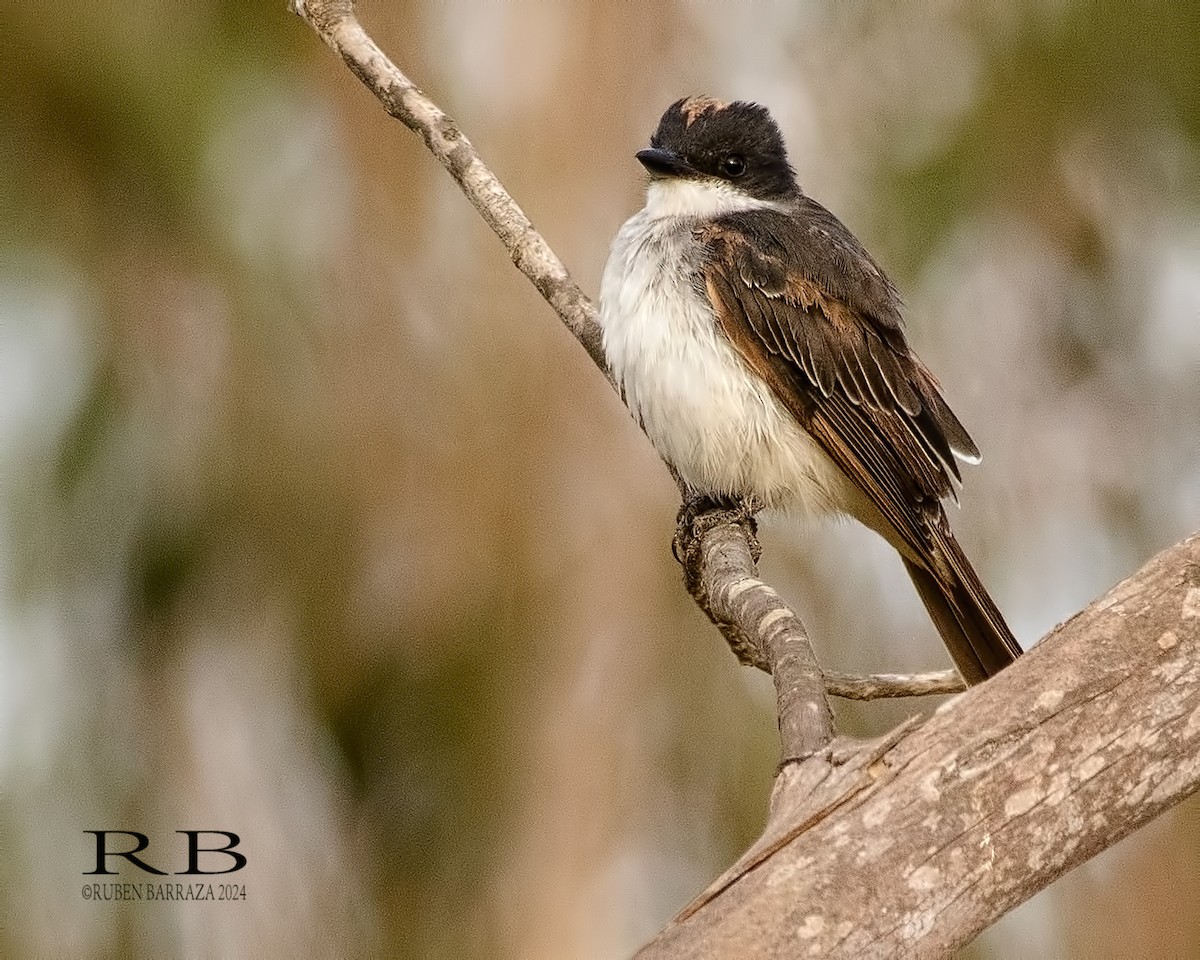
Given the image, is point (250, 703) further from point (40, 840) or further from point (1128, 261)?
point (1128, 261)

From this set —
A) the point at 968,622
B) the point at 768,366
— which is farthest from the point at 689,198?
the point at 968,622

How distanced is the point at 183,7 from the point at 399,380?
1.67 meters

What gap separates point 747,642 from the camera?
12.2ft

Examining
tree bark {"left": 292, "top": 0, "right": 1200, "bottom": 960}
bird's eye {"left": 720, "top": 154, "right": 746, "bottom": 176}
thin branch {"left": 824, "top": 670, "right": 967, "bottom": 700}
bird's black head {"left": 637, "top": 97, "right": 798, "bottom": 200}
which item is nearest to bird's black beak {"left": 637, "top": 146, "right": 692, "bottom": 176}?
bird's black head {"left": 637, "top": 97, "right": 798, "bottom": 200}

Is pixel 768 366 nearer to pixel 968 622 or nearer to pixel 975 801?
pixel 968 622

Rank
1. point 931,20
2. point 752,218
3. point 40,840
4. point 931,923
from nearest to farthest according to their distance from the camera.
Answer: point 931,923
point 752,218
point 40,840
point 931,20

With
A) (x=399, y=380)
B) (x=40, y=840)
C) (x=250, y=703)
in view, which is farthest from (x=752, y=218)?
(x=40, y=840)

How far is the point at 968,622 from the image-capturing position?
4305 millimetres

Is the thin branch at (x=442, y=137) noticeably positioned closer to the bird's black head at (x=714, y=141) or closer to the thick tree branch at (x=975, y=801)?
the bird's black head at (x=714, y=141)

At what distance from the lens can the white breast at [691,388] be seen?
4484 millimetres

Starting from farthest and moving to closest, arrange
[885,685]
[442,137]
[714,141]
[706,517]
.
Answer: [714,141], [706,517], [442,137], [885,685]

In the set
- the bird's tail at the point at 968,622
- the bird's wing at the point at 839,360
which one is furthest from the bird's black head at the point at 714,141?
the bird's tail at the point at 968,622

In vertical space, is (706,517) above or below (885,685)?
above

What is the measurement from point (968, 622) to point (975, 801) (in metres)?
1.64
